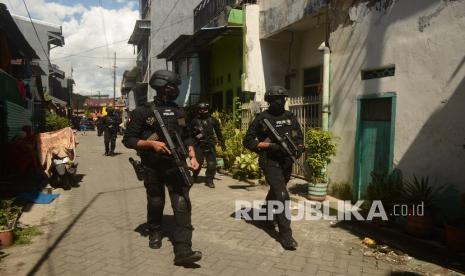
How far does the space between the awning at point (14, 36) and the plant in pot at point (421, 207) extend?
9.53 m

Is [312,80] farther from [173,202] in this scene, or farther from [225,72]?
[173,202]

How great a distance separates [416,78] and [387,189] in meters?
1.72

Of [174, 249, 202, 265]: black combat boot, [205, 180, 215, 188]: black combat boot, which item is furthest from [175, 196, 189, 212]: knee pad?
[205, 180, 215, 188]: black combat boot

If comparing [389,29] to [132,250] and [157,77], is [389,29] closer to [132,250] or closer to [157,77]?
[157,77]

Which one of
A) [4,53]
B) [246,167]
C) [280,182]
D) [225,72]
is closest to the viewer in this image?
[280,182]

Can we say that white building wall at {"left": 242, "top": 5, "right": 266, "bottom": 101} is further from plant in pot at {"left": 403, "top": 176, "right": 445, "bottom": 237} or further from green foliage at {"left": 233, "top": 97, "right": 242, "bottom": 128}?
plant in pot at {"left": 403, "top": 176, "right": 445, "bottom": 237}

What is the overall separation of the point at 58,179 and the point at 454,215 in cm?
726

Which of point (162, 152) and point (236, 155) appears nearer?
point (162, 152)

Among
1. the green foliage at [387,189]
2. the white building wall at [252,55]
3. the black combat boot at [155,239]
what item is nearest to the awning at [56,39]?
the white building wall at [252,55]

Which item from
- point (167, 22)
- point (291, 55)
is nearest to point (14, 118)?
point (291, 55)

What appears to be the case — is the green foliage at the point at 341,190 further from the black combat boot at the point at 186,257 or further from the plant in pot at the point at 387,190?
the black combat boot at the point at 186,257

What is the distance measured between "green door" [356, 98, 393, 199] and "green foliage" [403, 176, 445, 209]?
95 cm

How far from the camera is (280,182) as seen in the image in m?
4.91

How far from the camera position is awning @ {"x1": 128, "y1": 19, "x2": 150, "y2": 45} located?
97.6 feet
